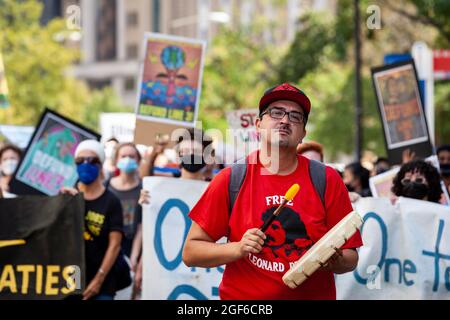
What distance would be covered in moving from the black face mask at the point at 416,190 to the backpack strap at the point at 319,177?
2.89 meters

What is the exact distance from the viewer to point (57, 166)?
939 cm

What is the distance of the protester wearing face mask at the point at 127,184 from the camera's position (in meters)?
9.27

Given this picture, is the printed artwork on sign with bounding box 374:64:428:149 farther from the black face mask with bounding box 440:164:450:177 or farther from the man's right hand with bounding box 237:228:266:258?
the man's right hand with bounding box 237:228:266:258

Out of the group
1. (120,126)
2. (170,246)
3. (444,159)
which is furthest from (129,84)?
(170,246)

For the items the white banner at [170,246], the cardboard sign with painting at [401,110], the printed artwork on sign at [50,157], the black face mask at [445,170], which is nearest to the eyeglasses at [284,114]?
the white banner at [170,246]

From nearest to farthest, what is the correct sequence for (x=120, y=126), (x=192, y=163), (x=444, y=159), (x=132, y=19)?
1. (x=192, y=163)
2. (x=444, y=159)
3. (x=120, y=126)
4. (x=132, y=19)

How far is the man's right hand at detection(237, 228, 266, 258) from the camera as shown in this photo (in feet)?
15.1

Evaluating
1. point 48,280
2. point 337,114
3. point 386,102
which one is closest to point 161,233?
point 48,280

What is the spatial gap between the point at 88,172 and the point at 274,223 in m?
2.96

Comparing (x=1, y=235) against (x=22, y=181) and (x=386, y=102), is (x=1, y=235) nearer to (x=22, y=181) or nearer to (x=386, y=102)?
(x=22, y=181)

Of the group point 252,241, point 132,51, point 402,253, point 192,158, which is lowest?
point 402,253

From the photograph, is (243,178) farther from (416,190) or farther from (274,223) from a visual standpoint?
(416,190)

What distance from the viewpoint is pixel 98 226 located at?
24.9ft
